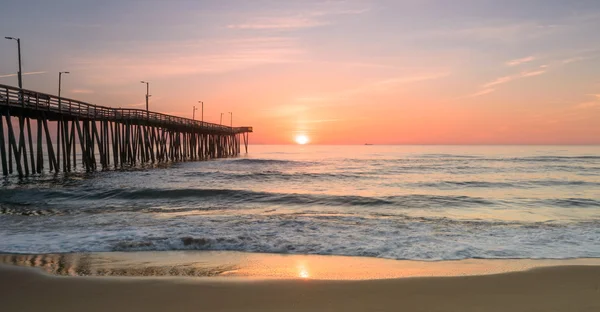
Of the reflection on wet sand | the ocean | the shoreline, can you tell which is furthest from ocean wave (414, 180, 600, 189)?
the reflection on wet sand

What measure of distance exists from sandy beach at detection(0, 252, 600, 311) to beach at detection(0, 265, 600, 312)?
11 mm

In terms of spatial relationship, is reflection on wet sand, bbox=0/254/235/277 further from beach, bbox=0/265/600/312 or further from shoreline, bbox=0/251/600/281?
beach, bbox=0/265/600/312

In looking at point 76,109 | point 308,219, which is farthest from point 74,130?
point 308,219

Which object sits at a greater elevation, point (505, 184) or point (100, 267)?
point (100, 267)

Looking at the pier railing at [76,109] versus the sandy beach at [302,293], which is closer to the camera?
the sandy beach at [302,293]

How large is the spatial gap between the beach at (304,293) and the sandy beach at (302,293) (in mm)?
11

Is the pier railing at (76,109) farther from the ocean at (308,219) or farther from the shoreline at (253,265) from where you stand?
the shoreline at (253,265)

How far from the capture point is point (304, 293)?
5297 mm

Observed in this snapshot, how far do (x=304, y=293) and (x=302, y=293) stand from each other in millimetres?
25

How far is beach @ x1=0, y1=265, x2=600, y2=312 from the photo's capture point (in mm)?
4844

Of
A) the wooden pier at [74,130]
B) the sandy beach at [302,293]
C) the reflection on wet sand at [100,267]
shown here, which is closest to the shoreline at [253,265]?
the reflection on wet sand at [100,267]

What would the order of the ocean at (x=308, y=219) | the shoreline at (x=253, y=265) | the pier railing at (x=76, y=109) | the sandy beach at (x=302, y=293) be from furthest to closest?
the pier railing at (x=76, y=109), the ocean at (x=308, y=219), the shoreline at (x=253, y=265), the sandy beach at (x=302, y=293)

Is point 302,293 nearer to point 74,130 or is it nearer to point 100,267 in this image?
point 100,267

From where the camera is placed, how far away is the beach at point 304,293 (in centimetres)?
484
